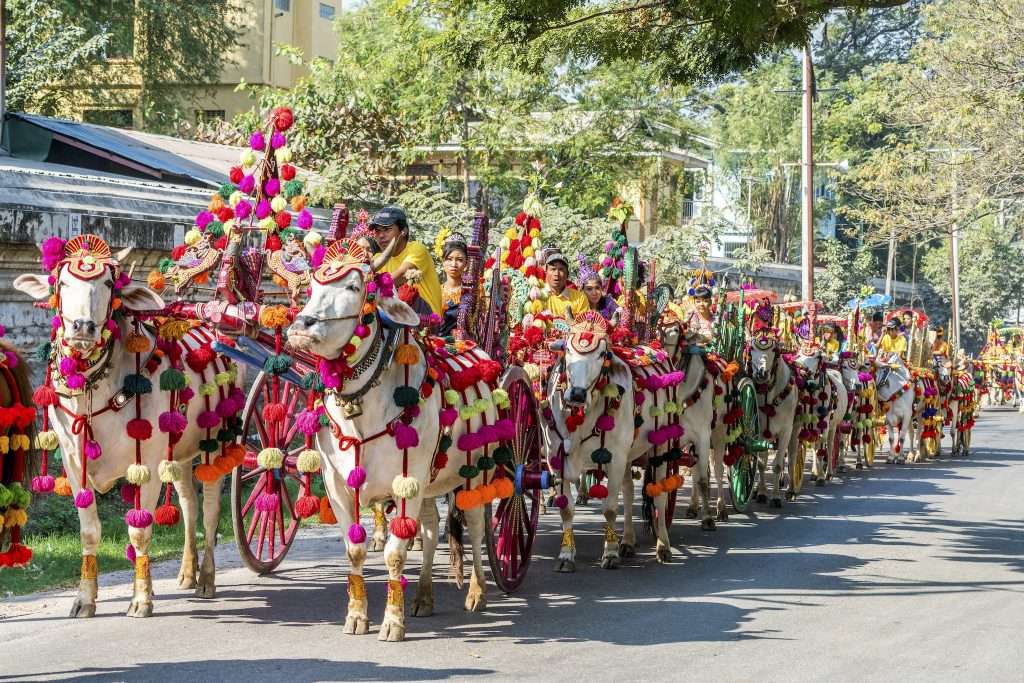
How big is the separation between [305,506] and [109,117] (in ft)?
96.0

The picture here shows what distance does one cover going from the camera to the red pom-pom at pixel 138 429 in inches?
317

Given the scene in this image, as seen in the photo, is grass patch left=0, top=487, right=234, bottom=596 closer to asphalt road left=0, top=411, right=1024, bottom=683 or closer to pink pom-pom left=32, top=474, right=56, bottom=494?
asphalt road left=0, top=411, right=1024, bottom=683

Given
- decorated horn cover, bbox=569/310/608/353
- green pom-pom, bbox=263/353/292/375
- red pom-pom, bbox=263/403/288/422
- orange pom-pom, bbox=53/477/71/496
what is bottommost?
orange pom-pom, bbox=53/477/71/496

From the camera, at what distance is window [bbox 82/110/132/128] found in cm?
3359

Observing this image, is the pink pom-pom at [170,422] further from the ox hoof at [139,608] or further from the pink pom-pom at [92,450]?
the ox hoof at [139,608]

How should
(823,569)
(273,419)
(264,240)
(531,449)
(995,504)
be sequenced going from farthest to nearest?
(995,504)
(823,569)
(531,449)
(264,240)
(273,419)

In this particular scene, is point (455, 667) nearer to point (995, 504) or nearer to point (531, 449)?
point (531, 449)

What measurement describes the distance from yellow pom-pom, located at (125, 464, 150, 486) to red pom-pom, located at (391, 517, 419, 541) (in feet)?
5.38

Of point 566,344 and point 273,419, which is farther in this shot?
point 566,344

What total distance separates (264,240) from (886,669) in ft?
16.7

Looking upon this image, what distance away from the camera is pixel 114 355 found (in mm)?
8008

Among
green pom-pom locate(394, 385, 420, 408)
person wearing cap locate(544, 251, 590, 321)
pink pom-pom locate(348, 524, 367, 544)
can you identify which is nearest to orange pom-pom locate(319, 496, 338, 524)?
pink pom-pom locate(348, 524, 367, 544)

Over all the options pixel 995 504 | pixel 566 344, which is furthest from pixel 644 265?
pixel 995 504

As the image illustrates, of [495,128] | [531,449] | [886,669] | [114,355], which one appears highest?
[495,128]
